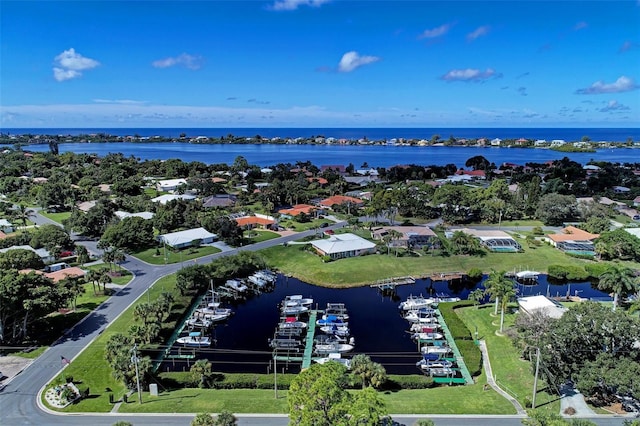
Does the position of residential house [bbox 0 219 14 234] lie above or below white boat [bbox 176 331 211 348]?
above

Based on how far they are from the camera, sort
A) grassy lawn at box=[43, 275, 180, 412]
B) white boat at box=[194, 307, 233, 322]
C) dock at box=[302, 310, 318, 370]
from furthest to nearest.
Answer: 1. white boat at box=[194, 307, 233, 322]
2. dock at box=[302, 310, 318, 370]
3. grassy lawn at box=[43, 275, 180, 412]

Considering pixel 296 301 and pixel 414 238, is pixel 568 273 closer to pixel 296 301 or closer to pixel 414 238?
pixel 414 238

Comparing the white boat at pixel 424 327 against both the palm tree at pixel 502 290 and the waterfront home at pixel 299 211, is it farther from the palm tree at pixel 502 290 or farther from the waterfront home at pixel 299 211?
the waterfront home at pixel 299 211

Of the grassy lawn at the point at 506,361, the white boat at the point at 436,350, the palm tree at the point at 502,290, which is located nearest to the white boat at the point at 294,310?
the white boat at the point at 436,350

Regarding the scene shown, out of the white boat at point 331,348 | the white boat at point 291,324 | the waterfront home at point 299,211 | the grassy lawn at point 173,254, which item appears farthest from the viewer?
the waterfront home at point 299,211

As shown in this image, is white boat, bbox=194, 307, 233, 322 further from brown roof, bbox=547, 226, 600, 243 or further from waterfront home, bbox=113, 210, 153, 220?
brown roof, bbox=547, 226, 600, 243

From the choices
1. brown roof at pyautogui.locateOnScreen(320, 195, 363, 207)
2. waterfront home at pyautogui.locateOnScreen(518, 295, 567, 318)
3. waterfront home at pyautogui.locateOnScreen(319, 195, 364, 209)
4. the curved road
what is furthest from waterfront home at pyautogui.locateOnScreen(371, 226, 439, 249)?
the curved road

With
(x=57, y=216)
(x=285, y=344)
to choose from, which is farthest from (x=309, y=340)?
(x=57, y=216)
